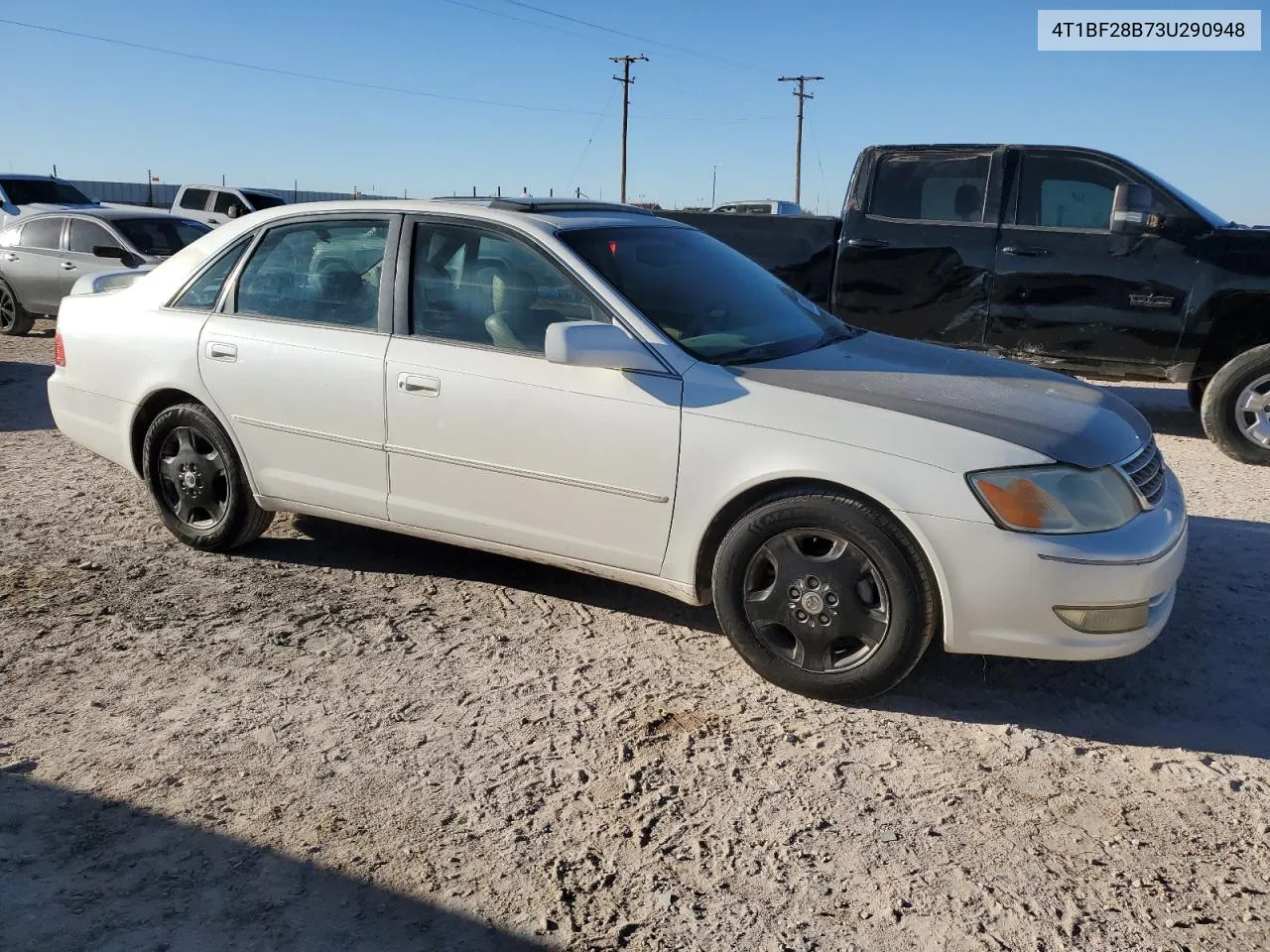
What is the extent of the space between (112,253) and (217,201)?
11.5m

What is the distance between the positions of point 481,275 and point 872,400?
5.34 ft

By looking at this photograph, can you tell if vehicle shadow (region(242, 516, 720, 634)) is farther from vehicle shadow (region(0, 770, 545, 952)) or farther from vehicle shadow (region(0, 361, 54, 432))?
vehicle shadow (region(0, 361, 54, 432))

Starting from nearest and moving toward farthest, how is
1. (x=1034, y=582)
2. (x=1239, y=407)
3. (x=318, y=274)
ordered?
(x=1034, y=582), (x=318, y=274), (x=1239, y=407)

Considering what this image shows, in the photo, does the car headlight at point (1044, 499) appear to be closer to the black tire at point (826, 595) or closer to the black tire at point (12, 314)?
the black tire at point (826, 595)

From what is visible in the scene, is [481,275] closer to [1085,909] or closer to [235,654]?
[235,654]

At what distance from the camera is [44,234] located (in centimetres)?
1252

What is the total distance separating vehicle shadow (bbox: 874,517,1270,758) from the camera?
3574 mm

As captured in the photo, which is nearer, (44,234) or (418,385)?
(418,385)

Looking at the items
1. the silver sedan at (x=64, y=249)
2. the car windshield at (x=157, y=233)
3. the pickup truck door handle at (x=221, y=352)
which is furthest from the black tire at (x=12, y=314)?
the pickup truck door handle at (x=221, y=352)

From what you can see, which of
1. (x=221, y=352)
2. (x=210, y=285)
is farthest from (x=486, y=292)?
(x=210, y=285)

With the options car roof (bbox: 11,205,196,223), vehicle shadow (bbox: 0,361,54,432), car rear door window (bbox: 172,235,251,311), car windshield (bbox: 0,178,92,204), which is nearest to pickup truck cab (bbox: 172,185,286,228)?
car windshield (bbox: 0,178,92,204)

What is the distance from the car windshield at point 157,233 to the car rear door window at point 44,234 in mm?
726

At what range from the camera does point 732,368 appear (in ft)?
12.6

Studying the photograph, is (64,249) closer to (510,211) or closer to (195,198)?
(510,211)
